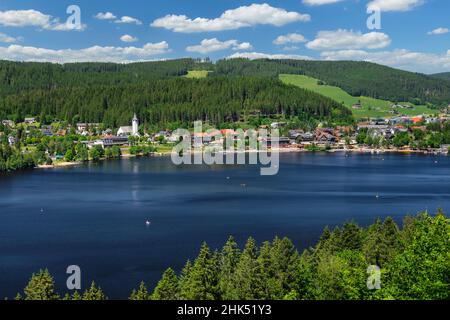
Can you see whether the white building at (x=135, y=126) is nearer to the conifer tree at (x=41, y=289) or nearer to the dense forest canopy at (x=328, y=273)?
the dense forest canopy at (x=328, y=273)

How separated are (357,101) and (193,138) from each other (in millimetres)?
39386

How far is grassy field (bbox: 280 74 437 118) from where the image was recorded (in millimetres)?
→ 82287

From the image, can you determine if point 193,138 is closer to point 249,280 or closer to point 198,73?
point 198,73

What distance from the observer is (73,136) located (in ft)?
179

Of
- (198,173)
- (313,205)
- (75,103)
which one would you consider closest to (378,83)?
(75,103)

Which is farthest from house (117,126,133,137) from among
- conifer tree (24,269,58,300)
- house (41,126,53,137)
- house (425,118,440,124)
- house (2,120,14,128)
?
conifer tree (24,269,58,300)

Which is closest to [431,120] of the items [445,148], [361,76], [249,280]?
[445,148]

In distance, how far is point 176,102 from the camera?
71.4 meters

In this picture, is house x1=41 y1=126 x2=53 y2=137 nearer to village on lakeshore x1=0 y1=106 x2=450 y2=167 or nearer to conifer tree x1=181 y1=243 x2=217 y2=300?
village on lakeshore x1=0 y1=106 x2=450 y2=167

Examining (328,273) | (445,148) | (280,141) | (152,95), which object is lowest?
(328,273)

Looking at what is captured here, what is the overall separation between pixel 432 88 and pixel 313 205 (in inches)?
3596

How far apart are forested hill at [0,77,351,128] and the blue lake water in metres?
24.8

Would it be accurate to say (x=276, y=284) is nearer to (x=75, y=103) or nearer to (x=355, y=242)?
(x=355, y=242)

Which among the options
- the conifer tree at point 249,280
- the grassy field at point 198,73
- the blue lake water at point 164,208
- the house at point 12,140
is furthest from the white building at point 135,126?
the conifer tree at point 249,280
